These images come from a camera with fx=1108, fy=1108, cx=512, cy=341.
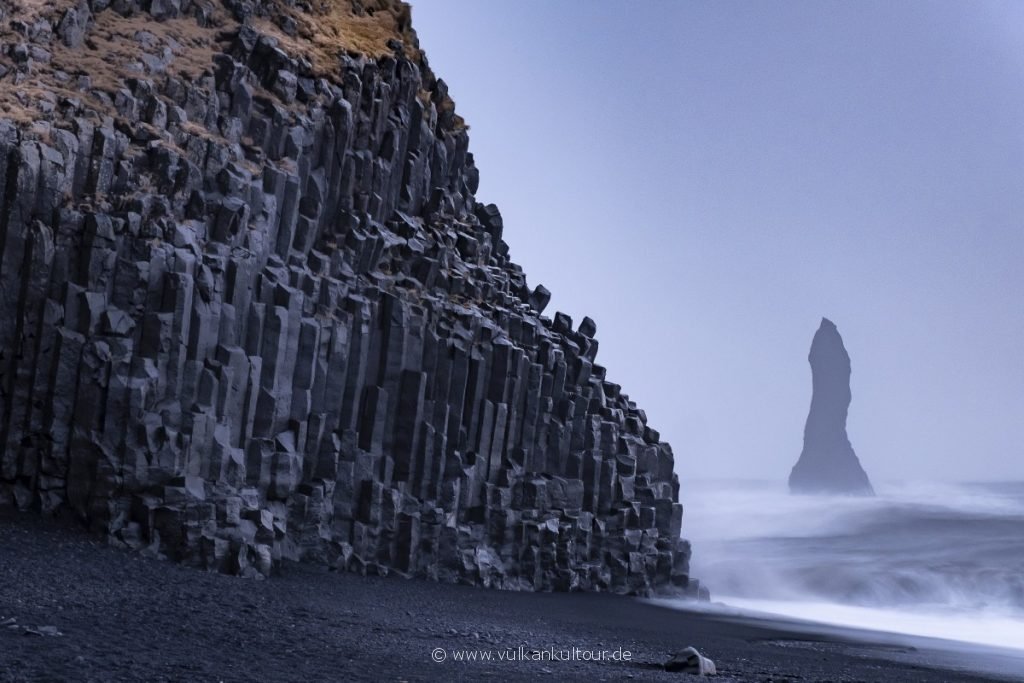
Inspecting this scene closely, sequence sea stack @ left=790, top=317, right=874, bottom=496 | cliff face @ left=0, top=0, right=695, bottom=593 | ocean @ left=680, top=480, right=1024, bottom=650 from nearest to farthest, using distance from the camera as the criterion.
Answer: cliff face @ left=0, top=0, right=695, bottom=593 → ocean @ left=680, top=480, right=1024, bottom=650 → sea stack @ left=790, top=317, right=874, bottom=496

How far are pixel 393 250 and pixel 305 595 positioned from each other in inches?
372

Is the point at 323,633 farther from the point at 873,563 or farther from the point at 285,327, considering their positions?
the point at 873,563

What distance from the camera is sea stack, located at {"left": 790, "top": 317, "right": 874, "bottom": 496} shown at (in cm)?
8912

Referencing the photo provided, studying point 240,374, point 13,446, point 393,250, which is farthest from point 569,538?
point 13,446

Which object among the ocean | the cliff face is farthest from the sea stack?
the cliff face

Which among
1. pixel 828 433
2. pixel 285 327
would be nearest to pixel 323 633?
pixel 285 327

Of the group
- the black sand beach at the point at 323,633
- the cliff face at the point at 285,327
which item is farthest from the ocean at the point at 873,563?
the black sand beach at the point at 323,633

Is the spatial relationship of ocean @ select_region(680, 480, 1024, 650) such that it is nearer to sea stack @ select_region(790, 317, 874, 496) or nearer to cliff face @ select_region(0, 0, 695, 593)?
cliff face @ select_region(0, 0, 695, 593)

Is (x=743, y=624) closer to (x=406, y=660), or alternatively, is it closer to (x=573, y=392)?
(x=573, y=392)

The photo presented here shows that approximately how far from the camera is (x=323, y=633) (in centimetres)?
1455

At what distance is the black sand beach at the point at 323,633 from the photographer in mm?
11586

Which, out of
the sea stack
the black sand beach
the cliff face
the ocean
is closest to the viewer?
the black sand beach

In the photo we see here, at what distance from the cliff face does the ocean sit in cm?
563

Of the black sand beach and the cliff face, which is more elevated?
the cliff face
